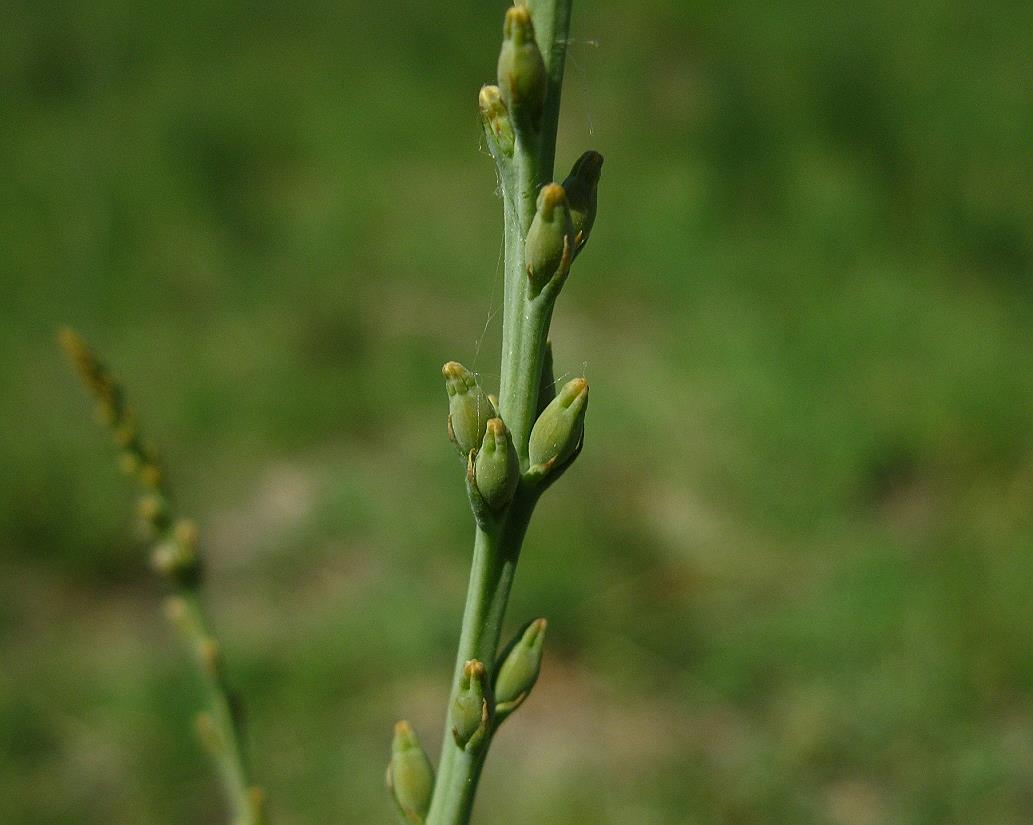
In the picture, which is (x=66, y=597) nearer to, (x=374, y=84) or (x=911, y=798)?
(x=911, y=798)

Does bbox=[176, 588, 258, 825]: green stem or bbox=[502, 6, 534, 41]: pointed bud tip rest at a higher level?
bbox=[502, 6, 534, 41]: pointed bud tip

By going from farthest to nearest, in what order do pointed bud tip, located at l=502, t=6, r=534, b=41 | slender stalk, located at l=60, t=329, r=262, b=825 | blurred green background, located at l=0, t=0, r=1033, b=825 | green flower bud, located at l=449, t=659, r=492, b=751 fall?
blurred green background, located at l=0, t=0, r=1033, b=825
slender stalk, located at l=60, t=329, r=262, b=825
green flower bud, located at l=449, t=659, r=492, b=751
pointed bud tip, located at l=502, t=6, r=534, b=41

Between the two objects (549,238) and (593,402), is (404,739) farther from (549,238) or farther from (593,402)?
(593,402)

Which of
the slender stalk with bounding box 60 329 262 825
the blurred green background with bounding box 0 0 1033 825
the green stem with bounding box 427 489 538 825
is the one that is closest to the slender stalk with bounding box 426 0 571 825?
the green stem with bounding box 427 489 538 825

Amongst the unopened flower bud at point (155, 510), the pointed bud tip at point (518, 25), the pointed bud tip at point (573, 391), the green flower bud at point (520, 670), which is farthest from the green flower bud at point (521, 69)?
the unopened flower bud at point (155, 510)

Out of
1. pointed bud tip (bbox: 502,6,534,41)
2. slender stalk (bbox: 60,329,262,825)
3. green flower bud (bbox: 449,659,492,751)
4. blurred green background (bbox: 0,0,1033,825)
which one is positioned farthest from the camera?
blurred green background (bbox: 0,0,1033,825)

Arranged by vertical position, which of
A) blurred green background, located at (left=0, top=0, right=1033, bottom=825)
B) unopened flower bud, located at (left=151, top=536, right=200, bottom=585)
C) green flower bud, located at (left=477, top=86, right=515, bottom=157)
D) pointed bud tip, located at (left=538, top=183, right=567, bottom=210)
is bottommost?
unopened flower bud, located at (left=151, top=536, right=200, bottom=585)

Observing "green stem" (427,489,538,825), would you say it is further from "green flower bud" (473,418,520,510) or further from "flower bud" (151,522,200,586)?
"flower bud" (151,522,200,586)
